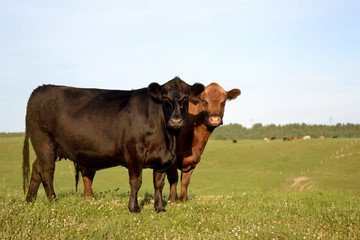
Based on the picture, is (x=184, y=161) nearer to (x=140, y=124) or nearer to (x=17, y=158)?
(x=140, y=124)

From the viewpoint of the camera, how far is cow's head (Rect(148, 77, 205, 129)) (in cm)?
1003

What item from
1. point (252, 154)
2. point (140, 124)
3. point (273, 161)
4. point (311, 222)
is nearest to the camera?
point (311, 222)

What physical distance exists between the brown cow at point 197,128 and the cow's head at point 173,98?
102 inches

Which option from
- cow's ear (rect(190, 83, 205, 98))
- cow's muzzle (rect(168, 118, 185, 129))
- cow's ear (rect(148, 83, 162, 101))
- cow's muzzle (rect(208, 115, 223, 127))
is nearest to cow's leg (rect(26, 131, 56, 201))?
cow's ear (rect(148, 83, 162, 101))

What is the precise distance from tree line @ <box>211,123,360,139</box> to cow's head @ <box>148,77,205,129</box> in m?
80.9

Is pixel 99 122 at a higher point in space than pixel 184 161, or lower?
higher

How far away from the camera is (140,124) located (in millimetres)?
10625

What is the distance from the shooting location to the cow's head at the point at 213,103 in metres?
13.2

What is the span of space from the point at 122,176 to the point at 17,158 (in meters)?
20.6

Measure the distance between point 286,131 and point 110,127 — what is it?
92477 millimetres

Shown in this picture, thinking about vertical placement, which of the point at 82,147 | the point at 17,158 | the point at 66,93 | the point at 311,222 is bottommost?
the point at 17,158

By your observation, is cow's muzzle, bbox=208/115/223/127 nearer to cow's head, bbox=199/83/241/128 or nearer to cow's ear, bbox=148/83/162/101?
cow's head, bbox=199/83/241/128

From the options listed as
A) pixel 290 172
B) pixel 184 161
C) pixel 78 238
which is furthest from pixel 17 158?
pixel 78 238

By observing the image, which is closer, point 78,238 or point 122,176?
point 78,238
